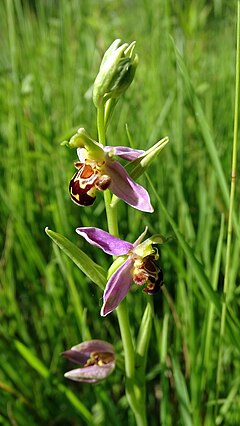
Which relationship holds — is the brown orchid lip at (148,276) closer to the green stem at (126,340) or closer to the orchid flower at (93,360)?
the green stem at (126,340)

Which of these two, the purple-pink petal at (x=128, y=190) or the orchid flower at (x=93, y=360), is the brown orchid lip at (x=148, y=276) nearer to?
the purple-pink petal at (x=128, y=190)

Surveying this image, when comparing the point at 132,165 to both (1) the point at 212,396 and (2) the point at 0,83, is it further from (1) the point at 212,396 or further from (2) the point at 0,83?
(2) the point at 0,83

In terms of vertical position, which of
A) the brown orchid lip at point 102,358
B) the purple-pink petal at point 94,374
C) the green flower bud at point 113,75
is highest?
the green flower bud at point 113,75

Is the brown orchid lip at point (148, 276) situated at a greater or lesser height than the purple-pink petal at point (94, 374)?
greater

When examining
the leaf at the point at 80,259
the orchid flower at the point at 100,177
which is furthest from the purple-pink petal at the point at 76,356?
the orchid flower at the point at 100,177

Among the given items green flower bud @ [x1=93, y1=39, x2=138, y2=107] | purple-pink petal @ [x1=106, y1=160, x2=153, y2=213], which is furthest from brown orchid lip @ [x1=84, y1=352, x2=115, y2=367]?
green flower bud @ [x1=93, y1=39, x2=138, y2=107]

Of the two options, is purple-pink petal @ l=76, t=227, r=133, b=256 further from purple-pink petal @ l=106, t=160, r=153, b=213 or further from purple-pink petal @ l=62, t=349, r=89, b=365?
purple-pink petal @ l=62, t=349, r=89, b=365

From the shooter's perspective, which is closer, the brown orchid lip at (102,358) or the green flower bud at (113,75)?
the green flower bud at (113,75)
